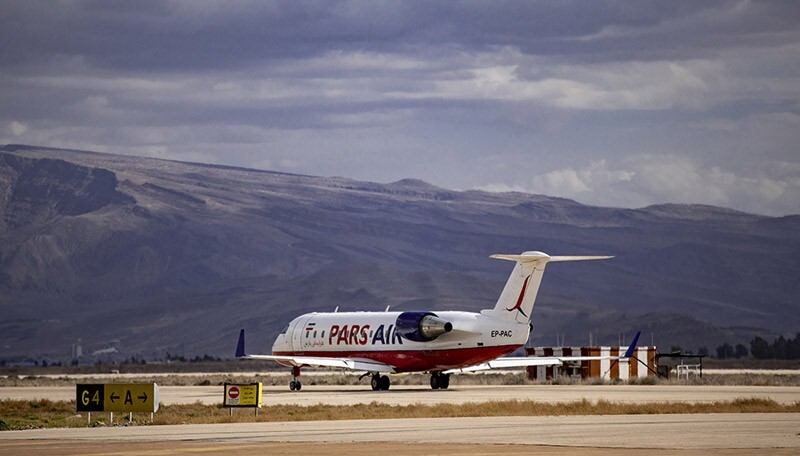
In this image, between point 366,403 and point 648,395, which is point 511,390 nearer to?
point 648,395

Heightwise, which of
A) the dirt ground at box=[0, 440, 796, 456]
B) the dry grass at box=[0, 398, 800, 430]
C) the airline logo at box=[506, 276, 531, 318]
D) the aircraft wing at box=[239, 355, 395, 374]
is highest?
the airline logo at box=[506, 276, 531, 318]

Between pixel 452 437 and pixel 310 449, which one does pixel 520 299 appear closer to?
pixel 452 437

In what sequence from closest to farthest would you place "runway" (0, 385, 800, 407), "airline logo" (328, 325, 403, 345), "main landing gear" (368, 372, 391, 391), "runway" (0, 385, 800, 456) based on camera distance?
1. "runway" (0, 385, 800, 456)
2. "runway" (0, 385, 800, 407)
3. "main landing gear" (368, 372, 391, 391)
4. "airline logo" (328, 325, 403, 345)

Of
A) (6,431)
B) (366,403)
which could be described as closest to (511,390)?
(366,403)

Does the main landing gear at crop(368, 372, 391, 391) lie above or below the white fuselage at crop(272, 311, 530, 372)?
below

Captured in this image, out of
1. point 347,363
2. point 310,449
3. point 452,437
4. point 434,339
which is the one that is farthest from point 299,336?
point 310,449

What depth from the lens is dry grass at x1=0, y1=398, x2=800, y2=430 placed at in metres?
44.2

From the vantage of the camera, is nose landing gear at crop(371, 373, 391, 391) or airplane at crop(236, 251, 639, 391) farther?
nose landing gear at crop(371, 373, 391, 391)

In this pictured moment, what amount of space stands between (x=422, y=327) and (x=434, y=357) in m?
1.55

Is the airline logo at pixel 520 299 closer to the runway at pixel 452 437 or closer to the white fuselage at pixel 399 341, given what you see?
the white fuselage at pixel 399 341

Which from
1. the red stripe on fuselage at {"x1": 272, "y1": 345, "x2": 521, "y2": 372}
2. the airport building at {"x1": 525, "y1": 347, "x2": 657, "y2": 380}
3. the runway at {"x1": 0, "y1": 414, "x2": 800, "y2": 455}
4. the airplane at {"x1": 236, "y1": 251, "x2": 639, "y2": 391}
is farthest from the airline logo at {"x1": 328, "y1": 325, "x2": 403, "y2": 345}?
the runway at {"x1": 0, "y1": 414, "x2": 800, "y2": 455}

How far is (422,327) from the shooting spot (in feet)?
229

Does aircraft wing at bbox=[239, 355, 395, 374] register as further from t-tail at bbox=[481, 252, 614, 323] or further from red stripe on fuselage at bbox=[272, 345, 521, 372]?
t-tail at bbox=[481, 252, 614, 323]

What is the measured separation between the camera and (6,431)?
4038 centimetres
